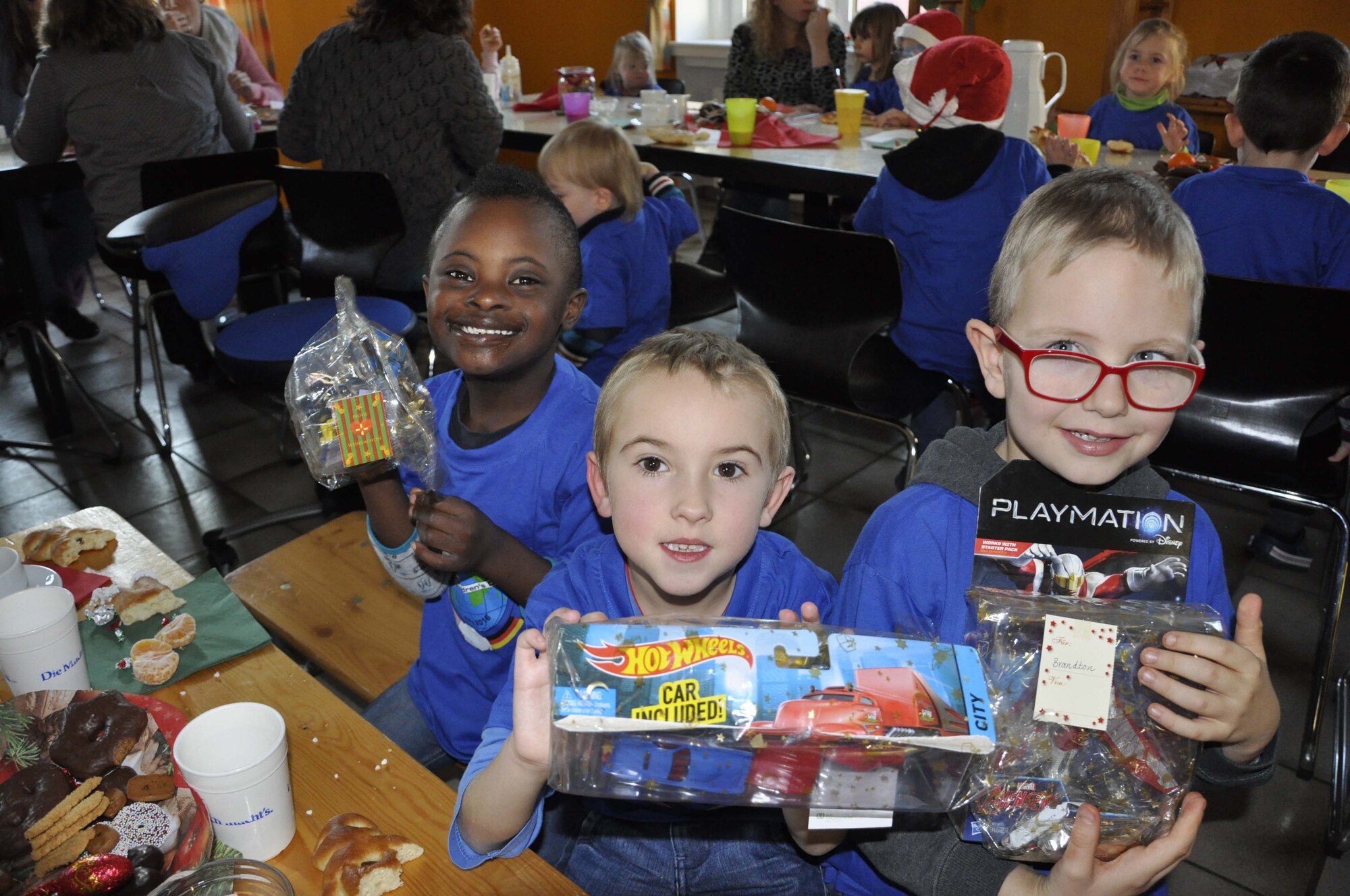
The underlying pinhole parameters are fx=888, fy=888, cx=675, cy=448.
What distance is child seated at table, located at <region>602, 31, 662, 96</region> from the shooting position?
17.7 ft

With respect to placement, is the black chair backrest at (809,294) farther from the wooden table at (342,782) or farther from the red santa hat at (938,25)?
the wooden table at (342,782)

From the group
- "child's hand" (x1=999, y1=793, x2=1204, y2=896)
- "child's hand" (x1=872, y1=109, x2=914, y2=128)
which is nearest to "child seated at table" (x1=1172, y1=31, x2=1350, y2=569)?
"child's hand" (x1=872, y1=109, x2=914, y2=128)

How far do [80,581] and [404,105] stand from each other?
2.35m

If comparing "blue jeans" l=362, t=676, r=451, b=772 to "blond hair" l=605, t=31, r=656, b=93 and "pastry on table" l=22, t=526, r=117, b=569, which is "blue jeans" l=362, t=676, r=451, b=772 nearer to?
"pastry on table" l=22, t=526, r=117, b=569

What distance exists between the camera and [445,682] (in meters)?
1.37

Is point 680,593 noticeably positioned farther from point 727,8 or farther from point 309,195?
point 727,8

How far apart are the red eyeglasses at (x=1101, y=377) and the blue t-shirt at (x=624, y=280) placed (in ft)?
5.31

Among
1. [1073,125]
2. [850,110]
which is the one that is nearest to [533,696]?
[1073,125]

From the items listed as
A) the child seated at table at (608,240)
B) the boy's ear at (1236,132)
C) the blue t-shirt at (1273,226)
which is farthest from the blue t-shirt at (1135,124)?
the child seated at table at (608,240)

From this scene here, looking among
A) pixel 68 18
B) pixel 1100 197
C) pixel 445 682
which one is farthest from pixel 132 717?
pixel 68 18

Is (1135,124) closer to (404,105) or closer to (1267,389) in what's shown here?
(1267,389)

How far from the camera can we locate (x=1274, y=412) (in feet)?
6.55

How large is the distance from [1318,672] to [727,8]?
7.33 m

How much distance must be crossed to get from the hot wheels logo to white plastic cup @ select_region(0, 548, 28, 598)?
0.95m
